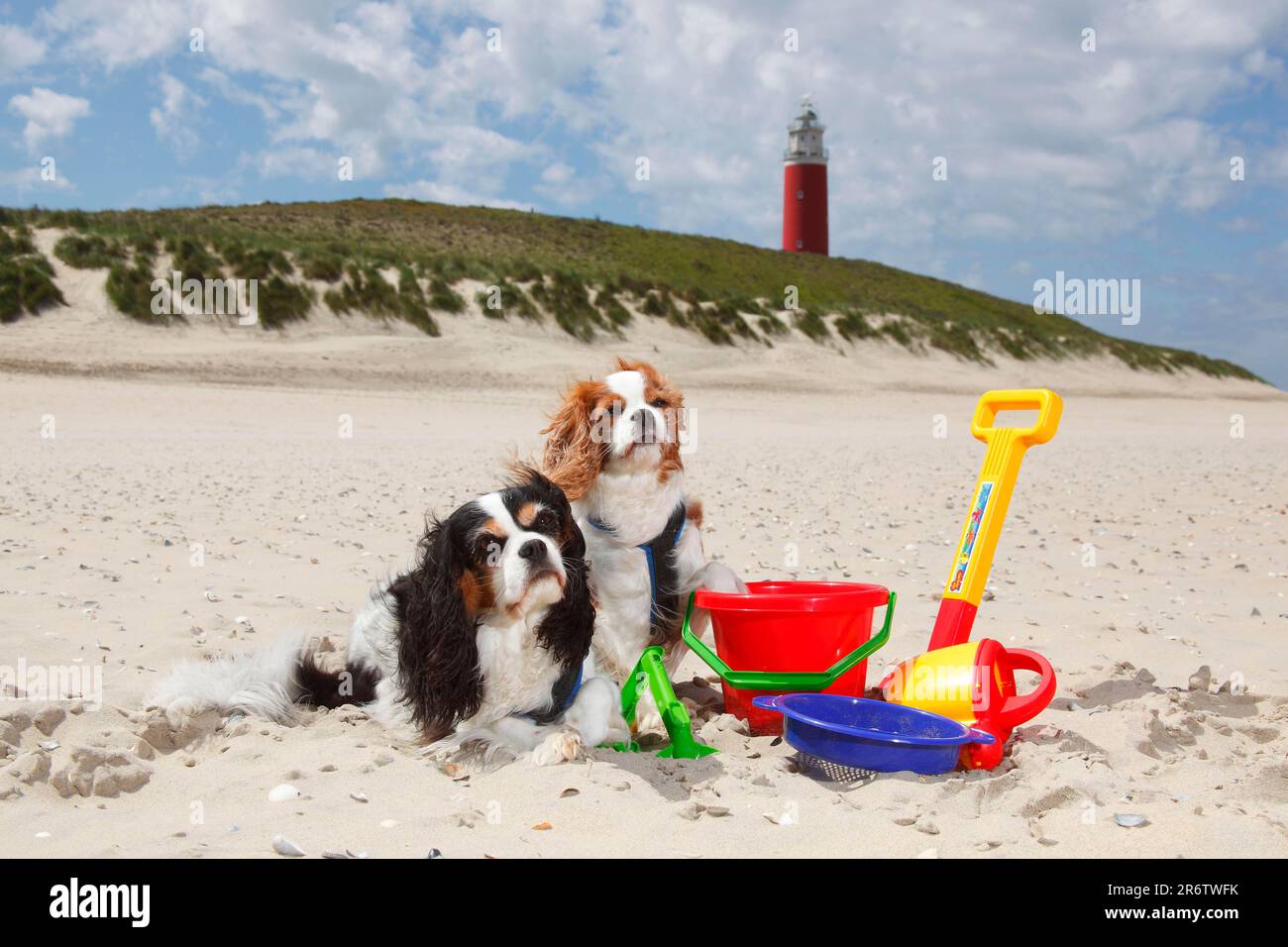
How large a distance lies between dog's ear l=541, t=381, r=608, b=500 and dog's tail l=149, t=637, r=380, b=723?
1.05 m

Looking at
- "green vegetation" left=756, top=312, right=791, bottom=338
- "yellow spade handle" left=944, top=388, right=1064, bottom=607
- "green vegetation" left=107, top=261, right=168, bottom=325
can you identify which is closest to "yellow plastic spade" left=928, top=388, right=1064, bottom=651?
"yellow spade handle" left=944, top=388, right=1064, bottom=607

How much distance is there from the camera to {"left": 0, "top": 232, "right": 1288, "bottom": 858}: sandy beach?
3082mm

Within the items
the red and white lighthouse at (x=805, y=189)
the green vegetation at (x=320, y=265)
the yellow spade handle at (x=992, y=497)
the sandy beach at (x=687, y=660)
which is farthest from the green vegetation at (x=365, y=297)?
the red and white lighthouse at (x=805, y=189)

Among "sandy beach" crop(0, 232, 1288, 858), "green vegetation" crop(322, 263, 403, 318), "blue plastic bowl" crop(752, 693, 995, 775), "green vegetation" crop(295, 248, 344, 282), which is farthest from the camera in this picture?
"green vegetation" crop(295, 248, 344, 282)

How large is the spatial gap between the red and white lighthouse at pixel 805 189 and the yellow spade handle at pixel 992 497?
54.9 metres

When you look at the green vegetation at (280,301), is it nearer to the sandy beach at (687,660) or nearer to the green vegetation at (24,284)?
the green vegetation at (24,284)

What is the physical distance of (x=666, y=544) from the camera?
450 cm

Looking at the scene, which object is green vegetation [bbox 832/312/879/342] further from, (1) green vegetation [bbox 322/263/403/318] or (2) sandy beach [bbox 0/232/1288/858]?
(2) sandy beach [bbox 0/232/1288/858]

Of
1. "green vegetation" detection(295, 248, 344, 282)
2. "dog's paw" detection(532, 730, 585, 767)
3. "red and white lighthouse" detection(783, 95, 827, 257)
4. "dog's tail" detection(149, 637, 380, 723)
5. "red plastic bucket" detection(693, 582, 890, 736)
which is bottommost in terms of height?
"dog's paw" detection(532, 730, 585, 767)

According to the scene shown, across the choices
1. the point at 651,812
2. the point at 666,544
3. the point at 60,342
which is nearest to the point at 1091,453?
the point at 666,544

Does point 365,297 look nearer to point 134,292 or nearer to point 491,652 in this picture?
point 134,292

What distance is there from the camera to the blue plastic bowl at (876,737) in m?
3.49

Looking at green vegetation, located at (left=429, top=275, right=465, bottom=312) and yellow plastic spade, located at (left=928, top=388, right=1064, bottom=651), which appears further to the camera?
green vegetation, located at (left=429, top=275, right=465, bottom=312)
